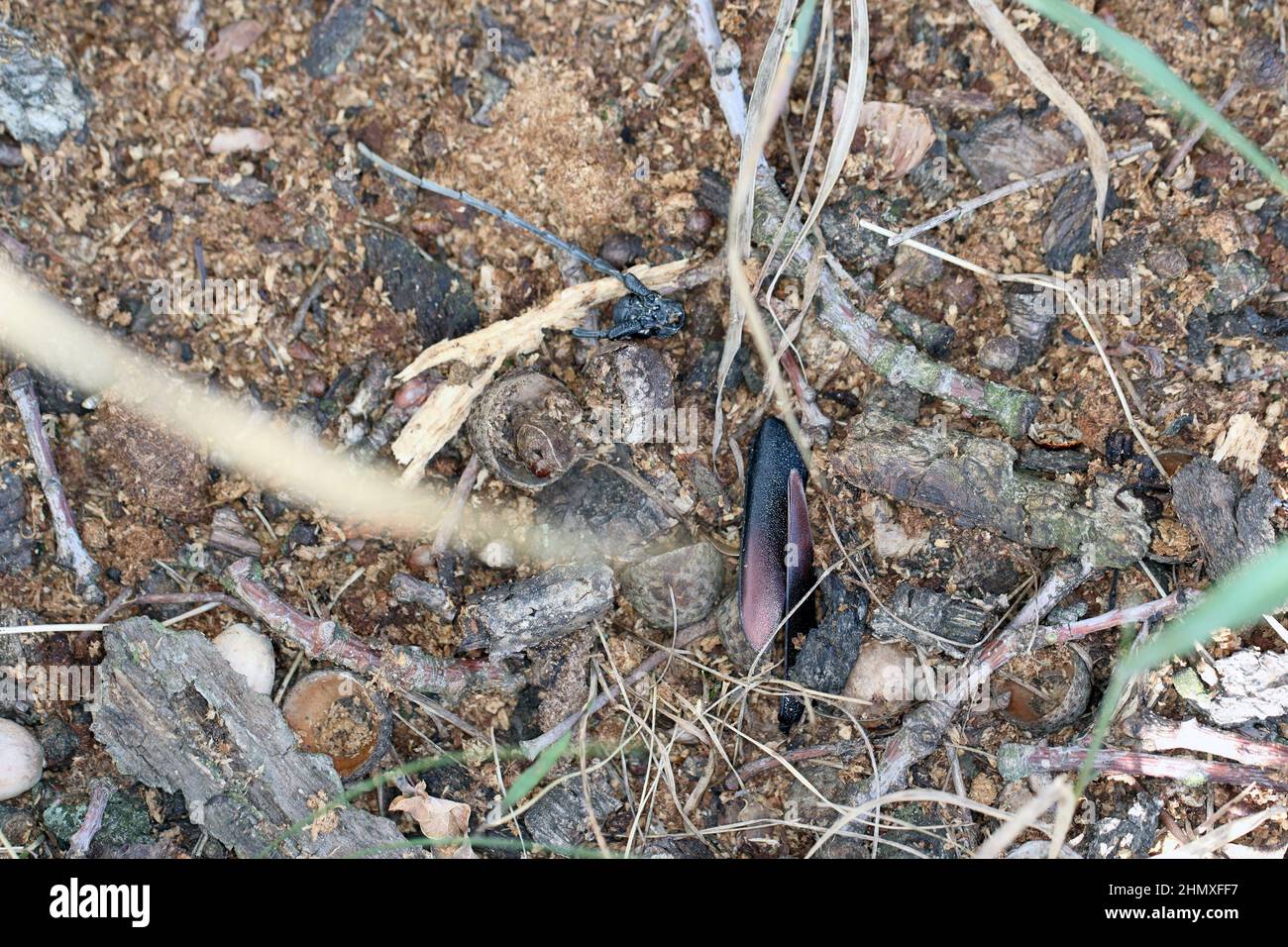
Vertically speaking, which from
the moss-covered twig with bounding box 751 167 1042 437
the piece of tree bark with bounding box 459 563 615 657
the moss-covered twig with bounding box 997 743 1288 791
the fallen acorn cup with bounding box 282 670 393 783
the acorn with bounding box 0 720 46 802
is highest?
the moss-covered twig with bounding box 751 167 1042 437

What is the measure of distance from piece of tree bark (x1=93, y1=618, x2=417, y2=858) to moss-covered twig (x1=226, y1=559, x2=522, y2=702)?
20cm

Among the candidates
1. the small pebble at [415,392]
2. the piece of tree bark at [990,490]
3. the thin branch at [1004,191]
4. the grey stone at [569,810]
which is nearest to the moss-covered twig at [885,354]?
the piece of tree bark at [990,490]

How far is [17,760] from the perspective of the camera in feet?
8.36

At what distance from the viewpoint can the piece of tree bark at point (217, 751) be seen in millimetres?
2561

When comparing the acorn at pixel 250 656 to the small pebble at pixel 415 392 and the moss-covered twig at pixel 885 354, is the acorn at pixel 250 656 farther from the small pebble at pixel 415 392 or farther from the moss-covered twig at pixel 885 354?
the moss-covered twig at pixel 885 354

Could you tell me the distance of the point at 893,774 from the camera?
2.54 meters

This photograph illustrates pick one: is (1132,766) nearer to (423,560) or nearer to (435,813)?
(435,813)

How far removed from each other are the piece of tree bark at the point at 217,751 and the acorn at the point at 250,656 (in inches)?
0.9

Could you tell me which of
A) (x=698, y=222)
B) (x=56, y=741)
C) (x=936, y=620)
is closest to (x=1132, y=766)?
(x=936, y=620)

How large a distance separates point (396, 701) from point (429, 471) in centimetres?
74

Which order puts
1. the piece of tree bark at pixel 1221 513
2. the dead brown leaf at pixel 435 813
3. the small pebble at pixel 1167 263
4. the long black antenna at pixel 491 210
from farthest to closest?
the long black antenna at pixel 491 210 < the dead brown leaf at pixel 435 813 < the small pebble at pixel 1167 263 < the piece of tree bark at pixel 1221 513

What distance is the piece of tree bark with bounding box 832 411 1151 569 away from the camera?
2.45m

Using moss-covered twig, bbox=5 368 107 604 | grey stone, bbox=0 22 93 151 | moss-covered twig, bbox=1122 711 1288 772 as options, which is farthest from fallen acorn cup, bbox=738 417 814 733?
grey stone, bbox=0 22 93 151

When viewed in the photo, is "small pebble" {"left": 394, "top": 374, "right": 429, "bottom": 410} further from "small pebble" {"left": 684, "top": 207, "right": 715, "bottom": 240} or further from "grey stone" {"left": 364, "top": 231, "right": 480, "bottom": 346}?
"small pebble" {"left": 684, "top": 207, "right": 715, "bottom": 240}
